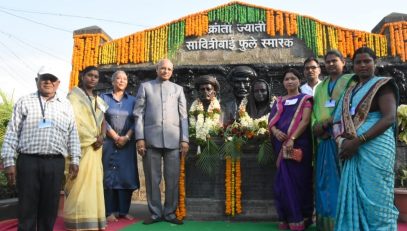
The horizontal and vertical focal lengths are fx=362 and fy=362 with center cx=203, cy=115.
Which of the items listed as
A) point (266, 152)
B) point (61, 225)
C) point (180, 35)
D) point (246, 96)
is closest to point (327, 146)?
point (266, 152)

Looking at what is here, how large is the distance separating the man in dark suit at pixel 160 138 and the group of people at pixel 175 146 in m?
0.01

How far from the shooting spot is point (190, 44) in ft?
41.0

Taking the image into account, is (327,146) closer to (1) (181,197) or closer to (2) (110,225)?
(1) (181,197)

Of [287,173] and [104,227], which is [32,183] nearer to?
[104,227]

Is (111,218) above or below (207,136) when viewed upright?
below

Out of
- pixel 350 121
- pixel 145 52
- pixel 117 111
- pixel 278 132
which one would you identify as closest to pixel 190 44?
pixel 145 52

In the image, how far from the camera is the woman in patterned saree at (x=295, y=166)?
3664mm

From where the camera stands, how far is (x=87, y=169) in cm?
386

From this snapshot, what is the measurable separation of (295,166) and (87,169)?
219cm

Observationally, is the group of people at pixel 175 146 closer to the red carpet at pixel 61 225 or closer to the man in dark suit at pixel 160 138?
the man in dark suit at pixel 160 138

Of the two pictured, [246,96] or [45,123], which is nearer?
[45,123]

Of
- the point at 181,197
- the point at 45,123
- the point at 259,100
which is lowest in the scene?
the point at 181,197

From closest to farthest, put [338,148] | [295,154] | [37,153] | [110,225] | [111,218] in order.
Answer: [338,148] → [37,153] → [295,154] → [110,225] → [111,218]

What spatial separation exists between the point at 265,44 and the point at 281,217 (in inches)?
364
